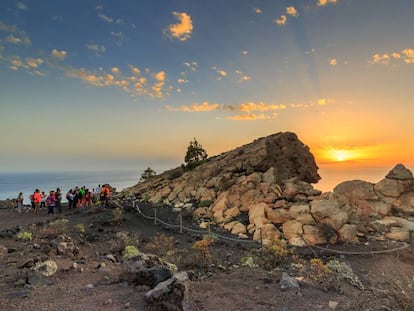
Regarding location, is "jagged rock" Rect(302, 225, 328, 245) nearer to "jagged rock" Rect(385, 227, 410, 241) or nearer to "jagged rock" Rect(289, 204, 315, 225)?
"jagged rock" Rect(289, 204, 315, 225)

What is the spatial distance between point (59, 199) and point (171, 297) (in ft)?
63.0

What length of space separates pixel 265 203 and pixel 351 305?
12897 millimetres

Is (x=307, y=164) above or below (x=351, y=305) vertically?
above

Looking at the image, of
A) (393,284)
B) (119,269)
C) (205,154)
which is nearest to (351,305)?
(393,284)

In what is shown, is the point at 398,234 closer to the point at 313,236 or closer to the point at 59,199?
the point at 313,236

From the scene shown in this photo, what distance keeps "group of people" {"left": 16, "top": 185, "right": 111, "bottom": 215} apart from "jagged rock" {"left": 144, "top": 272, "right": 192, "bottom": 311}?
59.0 feet

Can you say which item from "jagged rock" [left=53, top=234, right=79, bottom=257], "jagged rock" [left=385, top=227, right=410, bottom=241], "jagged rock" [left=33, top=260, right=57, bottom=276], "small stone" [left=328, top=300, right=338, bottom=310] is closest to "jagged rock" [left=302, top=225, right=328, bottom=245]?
"jagged rock" [left=385, top=227, right=410, bottom=241]

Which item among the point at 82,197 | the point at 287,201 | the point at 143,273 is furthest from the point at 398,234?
the point at 82,197

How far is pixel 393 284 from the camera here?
6.35 m

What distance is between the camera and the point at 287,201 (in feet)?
62.0

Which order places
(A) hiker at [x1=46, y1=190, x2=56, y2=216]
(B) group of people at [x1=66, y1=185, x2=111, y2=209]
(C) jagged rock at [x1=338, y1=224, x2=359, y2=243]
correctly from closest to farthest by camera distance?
(C) jagged rock at [x1=338, y1=224, x2=359, y2=243], (A) hiker at [x1=46, y1=190, x2=56, y2=216], (B) group of people at [x1=66, y1=185, x2=111, y2=209]

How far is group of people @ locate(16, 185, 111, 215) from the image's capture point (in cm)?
2130

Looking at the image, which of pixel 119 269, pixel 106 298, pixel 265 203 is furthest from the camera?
pixel 265 203

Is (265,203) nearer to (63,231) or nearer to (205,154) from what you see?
(63,231)
